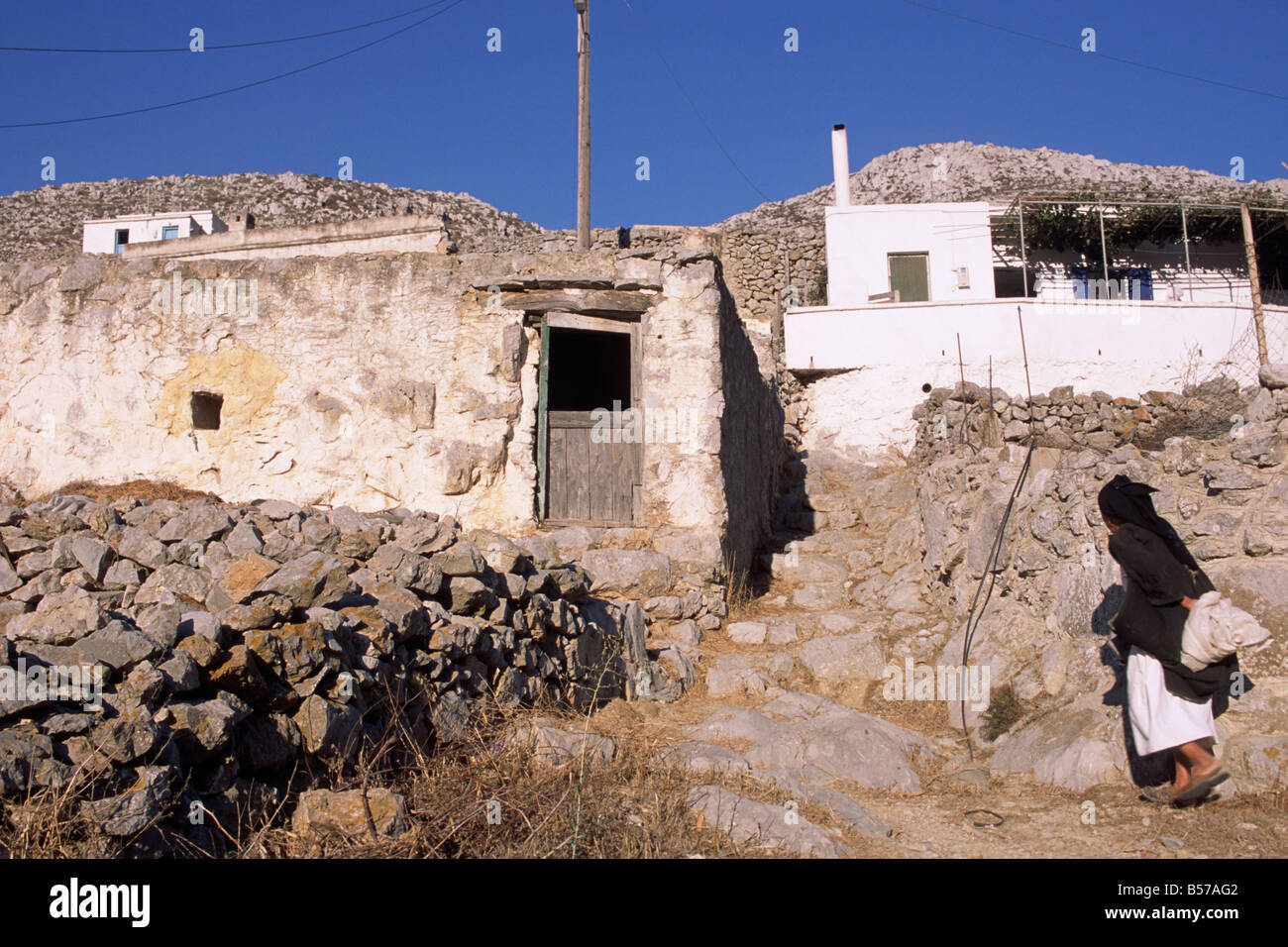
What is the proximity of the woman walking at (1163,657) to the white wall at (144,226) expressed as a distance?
79.0 feet

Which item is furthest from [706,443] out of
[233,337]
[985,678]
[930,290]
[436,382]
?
[930,290]

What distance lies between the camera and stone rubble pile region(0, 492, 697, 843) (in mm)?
2908

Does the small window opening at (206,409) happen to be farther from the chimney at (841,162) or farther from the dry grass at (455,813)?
Answer: the chimney at (841,162)

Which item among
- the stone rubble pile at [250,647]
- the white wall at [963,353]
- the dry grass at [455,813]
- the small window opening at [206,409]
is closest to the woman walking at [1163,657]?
the dry grass at [455,813]

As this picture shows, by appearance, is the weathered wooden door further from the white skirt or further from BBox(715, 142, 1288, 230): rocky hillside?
BBox(715, 142, 1288, 230): rocky hillside

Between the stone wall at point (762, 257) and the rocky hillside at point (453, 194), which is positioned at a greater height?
the rocky hillside at point (453, 194)

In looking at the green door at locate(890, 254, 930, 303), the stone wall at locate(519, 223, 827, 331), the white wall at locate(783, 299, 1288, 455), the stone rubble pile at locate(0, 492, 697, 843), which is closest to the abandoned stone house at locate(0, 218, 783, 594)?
the stone rubble pile at locate(0, 492, 697, 843)

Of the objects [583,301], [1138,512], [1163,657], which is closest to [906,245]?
[583,301]

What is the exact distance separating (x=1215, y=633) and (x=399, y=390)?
623cm

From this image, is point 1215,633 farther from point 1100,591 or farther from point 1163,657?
point 1100,591

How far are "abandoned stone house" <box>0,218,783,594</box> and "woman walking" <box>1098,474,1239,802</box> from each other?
4.02 meters

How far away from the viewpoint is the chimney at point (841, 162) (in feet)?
64.6

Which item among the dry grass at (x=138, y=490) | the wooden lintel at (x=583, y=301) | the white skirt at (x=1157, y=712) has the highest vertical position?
the wooden lintel at (x=583, y=301)

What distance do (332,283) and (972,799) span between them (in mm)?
6484
